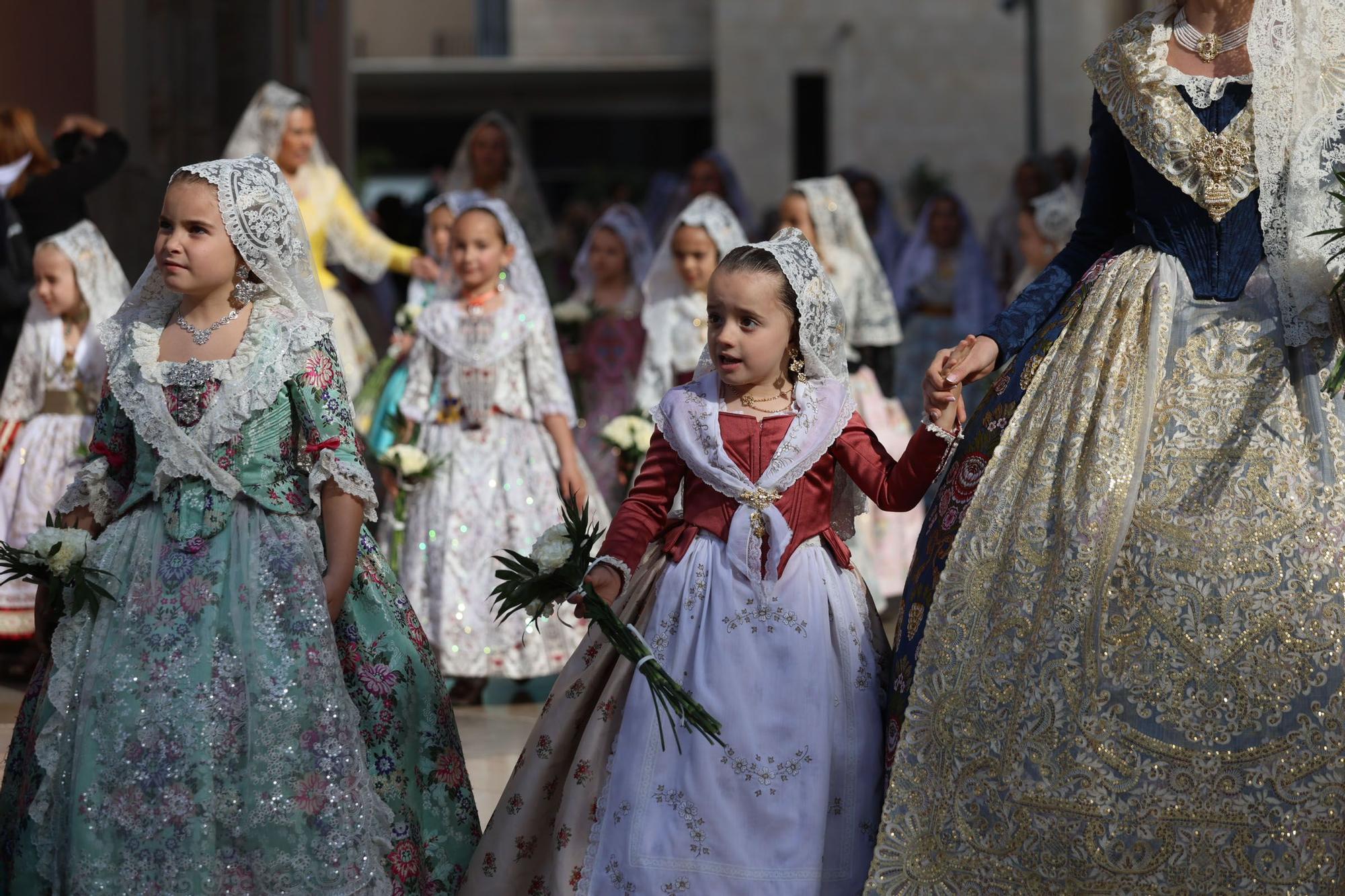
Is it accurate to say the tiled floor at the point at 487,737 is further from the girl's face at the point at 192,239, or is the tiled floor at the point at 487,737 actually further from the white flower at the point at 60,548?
the girl's face at the point at 192,239

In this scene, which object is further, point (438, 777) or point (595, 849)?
point (438, 777)

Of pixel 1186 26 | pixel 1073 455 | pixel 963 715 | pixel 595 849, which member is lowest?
pixel 595 849

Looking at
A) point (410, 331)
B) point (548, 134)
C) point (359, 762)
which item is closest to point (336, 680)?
point (359, 762)

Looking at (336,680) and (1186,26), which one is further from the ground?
(1186,26)

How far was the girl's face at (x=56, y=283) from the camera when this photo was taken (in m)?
7.01

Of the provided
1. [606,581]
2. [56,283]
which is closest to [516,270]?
[56,283]

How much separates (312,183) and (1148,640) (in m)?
6.39

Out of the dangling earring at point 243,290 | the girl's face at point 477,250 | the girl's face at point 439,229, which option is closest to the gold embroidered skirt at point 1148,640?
the dangling earring at point 243,290

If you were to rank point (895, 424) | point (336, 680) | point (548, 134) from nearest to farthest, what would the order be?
point (336, 680) < point (895, 424) < point (548, 134)

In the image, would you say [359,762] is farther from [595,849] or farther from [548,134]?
[548,134]

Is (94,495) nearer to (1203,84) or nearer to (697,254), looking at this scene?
(1203,84)

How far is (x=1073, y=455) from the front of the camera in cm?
355

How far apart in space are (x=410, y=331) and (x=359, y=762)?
3.69m

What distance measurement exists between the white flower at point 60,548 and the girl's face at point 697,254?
4009 mm
